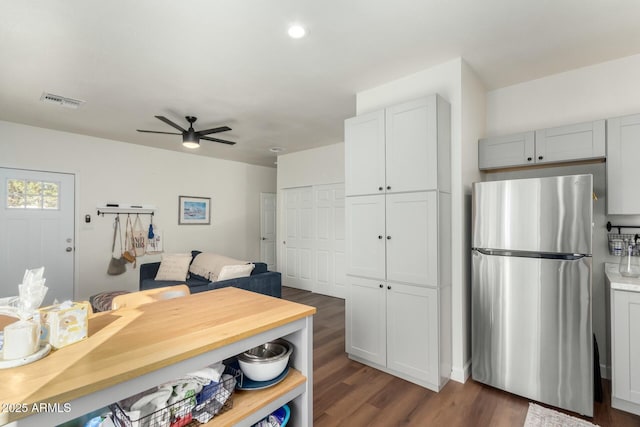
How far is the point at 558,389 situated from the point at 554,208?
4.01 feet

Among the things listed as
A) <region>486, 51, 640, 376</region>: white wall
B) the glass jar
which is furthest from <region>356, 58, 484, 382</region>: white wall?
the glass jar

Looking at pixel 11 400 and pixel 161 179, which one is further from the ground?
pixel 161 179

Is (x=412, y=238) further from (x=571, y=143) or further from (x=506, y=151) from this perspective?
(x=571, y=143)

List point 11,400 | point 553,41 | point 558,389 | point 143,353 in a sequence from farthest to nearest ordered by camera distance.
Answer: point 553,41, point 558,389, point 143,353, point 11,400

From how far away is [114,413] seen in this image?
1.00m

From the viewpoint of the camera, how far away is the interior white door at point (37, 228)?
3.91m

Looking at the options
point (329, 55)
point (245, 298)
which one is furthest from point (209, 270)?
point (329, 55)

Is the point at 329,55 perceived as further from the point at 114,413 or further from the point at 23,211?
the point at 23,211

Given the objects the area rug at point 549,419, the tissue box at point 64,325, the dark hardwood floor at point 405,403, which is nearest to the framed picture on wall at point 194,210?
the dark hardwood floor at point 405,403

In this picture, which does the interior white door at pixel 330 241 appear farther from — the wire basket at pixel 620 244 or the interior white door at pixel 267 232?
the wire basket at pixel 620 244

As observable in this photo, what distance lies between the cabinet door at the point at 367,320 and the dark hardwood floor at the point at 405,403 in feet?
0.46

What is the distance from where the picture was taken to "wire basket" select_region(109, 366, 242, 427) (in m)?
0.97

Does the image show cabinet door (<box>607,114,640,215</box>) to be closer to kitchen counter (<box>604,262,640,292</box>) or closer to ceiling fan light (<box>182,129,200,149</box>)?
kitchen counter (<box>604,262,640,292</box>)

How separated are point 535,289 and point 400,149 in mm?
1413
